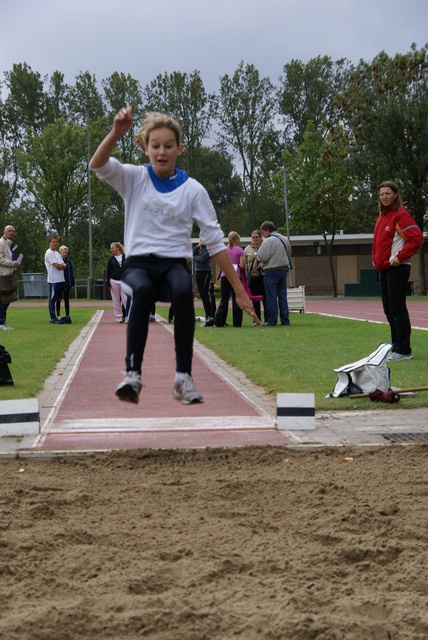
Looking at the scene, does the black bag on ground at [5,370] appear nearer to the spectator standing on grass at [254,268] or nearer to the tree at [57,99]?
the spectator standing on grass at [254,268]

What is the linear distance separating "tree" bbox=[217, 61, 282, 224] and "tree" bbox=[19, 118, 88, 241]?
13.3m

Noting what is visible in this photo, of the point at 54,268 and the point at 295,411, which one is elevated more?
the point at 54,268

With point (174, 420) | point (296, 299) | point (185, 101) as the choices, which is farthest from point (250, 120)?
point (174, 420)

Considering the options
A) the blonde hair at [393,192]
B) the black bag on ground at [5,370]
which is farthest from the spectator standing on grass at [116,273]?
the black bag on ground at [5,370]

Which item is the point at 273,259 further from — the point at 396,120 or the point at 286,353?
the point at 396,120

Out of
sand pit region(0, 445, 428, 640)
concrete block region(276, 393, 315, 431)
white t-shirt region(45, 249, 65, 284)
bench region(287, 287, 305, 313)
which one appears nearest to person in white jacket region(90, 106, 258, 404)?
sand pit region(0, 445, 428, 640)

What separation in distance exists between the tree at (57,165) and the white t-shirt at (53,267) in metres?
39.2

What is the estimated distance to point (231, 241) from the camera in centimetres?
1767

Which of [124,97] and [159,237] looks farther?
[124,97]

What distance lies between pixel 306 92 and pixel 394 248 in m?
63.9

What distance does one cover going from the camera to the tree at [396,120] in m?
43.4

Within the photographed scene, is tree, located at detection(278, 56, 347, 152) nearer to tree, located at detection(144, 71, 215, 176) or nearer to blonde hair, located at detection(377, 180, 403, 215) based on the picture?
tree, located at detection(144, 71, 215, 176)

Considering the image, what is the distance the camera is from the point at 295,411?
728 cm

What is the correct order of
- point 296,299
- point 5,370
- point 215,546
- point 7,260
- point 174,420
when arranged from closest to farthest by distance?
point 215,546 → point 174,420 → point 5,370 → point 7,260 → point 296,299
